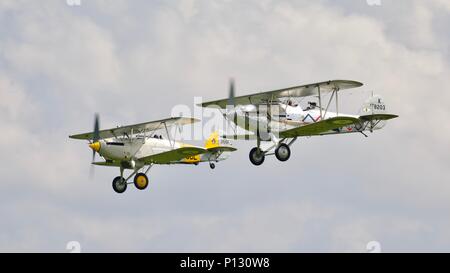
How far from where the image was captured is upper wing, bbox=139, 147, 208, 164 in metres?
52.7

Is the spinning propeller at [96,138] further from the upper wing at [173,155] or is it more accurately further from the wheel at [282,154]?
the wheel at [282,154]

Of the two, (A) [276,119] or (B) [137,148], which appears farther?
(B) [137,148]

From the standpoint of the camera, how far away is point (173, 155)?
177ft

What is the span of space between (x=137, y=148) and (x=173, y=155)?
1.93 meters

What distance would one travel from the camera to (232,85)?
46.7m

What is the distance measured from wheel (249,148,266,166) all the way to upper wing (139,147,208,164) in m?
6.81

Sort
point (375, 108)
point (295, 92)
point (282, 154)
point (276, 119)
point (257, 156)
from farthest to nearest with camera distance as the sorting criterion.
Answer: point (375, 108) → point (295, 92) → point (276, 119) → point (257, 156) → point (282, 154)

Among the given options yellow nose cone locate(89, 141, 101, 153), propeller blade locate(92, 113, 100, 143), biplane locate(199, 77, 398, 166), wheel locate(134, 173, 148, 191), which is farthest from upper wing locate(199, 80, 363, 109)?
propeller blade locate(92, 113, 100, 143)

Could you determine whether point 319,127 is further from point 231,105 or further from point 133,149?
point 133,149

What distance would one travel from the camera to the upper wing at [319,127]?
44.7 metres

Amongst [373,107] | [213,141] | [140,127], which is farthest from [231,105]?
[213,141]

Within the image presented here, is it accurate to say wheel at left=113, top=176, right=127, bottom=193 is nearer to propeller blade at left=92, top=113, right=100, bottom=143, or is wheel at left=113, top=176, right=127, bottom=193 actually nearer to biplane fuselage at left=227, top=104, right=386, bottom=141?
propeller blade at left=92, top=113, right=100, bottom=143
